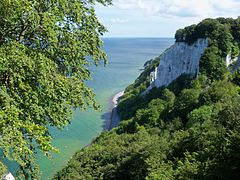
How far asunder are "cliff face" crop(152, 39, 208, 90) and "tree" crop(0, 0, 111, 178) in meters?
49.3

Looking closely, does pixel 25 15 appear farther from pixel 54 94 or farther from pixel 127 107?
pixel 127 107

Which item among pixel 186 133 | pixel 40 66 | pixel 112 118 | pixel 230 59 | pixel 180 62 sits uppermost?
pixel 180 62

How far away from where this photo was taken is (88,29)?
830 cm

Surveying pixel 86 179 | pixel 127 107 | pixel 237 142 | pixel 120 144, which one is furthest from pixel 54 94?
pixel 127 107

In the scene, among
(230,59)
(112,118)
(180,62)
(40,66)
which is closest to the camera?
(40,66)

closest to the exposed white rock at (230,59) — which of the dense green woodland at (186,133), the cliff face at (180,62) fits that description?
the dense green woodland at (186,133)

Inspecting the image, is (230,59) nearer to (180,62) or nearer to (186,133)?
(180,62)

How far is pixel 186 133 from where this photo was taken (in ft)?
97.2

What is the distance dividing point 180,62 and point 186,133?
34645mm

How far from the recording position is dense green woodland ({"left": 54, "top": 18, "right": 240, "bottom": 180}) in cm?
1739

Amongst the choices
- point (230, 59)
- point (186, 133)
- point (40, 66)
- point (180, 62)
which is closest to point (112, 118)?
point (180, 62)

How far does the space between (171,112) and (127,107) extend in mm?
26836

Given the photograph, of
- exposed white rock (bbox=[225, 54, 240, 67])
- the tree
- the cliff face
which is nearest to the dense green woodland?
exposed white rock (bbox=[225, 54, 240, 67])

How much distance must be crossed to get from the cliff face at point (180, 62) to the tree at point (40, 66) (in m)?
49.3
